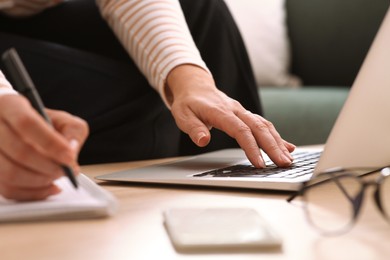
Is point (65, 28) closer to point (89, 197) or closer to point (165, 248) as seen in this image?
point (89, 197)

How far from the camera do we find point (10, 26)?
1104mm

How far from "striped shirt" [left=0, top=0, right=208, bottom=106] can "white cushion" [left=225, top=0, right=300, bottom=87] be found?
119 cm

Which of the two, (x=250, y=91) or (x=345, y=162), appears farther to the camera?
(x=250, y=91)

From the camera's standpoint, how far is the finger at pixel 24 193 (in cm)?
50

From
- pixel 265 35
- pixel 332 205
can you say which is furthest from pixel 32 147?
pixel 265 35

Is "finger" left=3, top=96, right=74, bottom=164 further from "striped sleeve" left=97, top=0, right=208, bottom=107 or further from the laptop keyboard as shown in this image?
"striped sleeve" left=97, top=0, right=208, bottom=107

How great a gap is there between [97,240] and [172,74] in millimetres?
509

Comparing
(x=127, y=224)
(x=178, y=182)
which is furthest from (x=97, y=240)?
(x=178, y=182)

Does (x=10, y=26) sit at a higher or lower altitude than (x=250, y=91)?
higher

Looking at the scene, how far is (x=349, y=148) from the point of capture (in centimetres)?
60

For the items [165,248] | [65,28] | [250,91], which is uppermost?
[165,248]

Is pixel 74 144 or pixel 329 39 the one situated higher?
pixel 74 144

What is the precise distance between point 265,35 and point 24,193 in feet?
6.08

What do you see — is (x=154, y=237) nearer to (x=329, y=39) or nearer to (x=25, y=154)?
(x=25, y=154)
